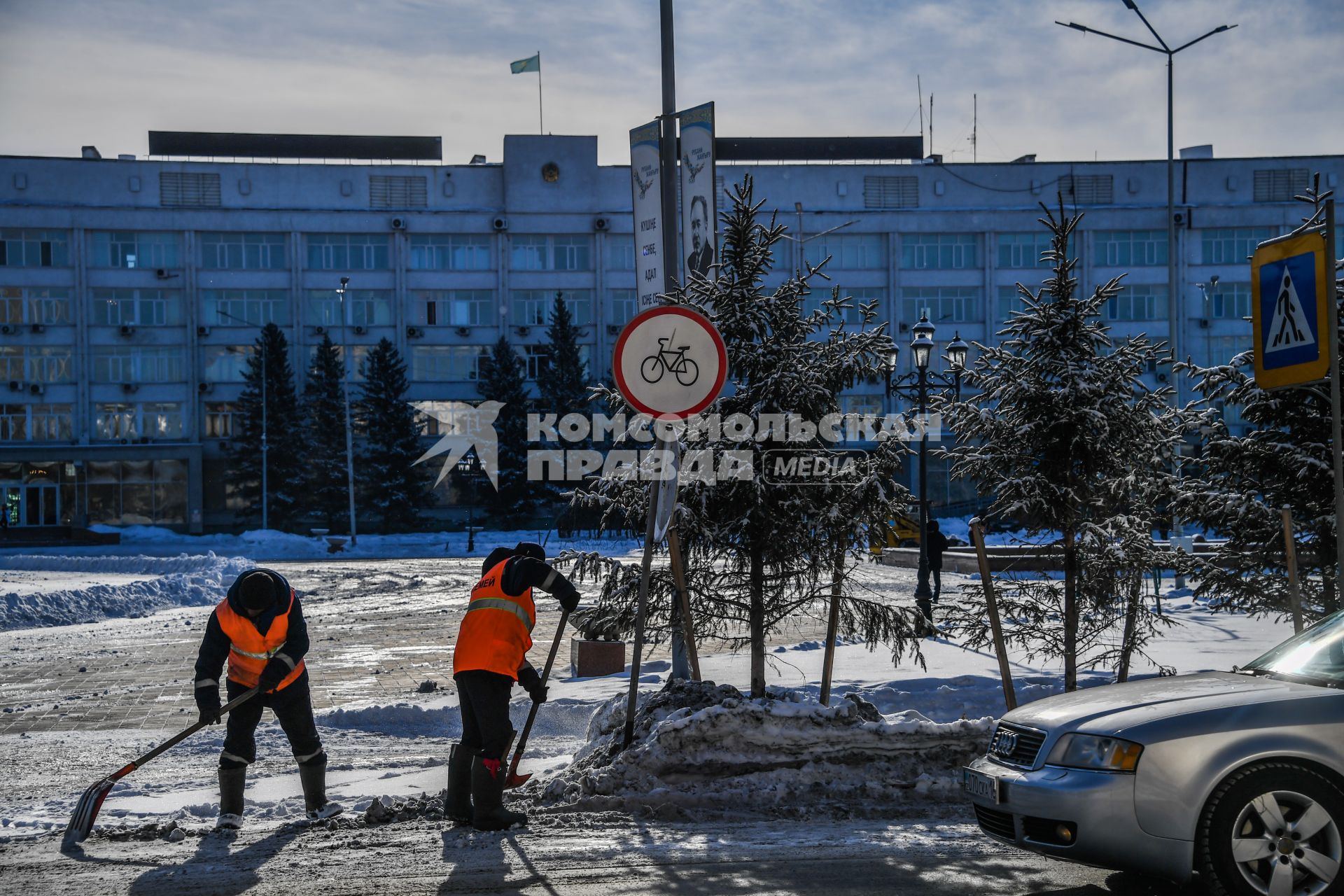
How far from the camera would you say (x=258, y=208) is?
5847cm

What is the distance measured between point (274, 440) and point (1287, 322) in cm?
5313

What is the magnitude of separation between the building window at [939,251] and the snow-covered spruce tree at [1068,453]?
174ft

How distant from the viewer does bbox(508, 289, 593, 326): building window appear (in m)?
60.8

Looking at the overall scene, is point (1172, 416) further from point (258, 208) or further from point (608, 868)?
point (258, 208)

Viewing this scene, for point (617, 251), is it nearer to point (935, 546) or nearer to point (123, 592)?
point (123, 592)

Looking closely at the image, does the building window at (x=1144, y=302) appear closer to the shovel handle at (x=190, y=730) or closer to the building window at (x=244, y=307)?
the building window at (x=244, y=307)

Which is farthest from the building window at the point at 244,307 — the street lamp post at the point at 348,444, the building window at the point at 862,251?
the building window at the point at 862,251

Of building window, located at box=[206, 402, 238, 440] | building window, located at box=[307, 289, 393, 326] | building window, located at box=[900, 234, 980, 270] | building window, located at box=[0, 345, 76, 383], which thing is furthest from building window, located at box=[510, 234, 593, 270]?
building window, located at box=[0, 345, 76, 383]

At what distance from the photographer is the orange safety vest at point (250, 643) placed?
22.6ft

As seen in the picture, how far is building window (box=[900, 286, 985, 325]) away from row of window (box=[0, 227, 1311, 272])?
1234mm

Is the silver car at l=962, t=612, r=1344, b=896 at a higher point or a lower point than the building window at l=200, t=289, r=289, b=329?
lower

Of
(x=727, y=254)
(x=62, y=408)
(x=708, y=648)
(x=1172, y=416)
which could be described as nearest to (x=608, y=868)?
(x=727, y=254)

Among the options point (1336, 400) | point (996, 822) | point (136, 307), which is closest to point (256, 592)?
point (996, 822)

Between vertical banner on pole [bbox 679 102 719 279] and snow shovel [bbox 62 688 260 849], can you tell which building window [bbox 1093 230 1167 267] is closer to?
vertical banner on pole [bbox 679 102 719 279]
